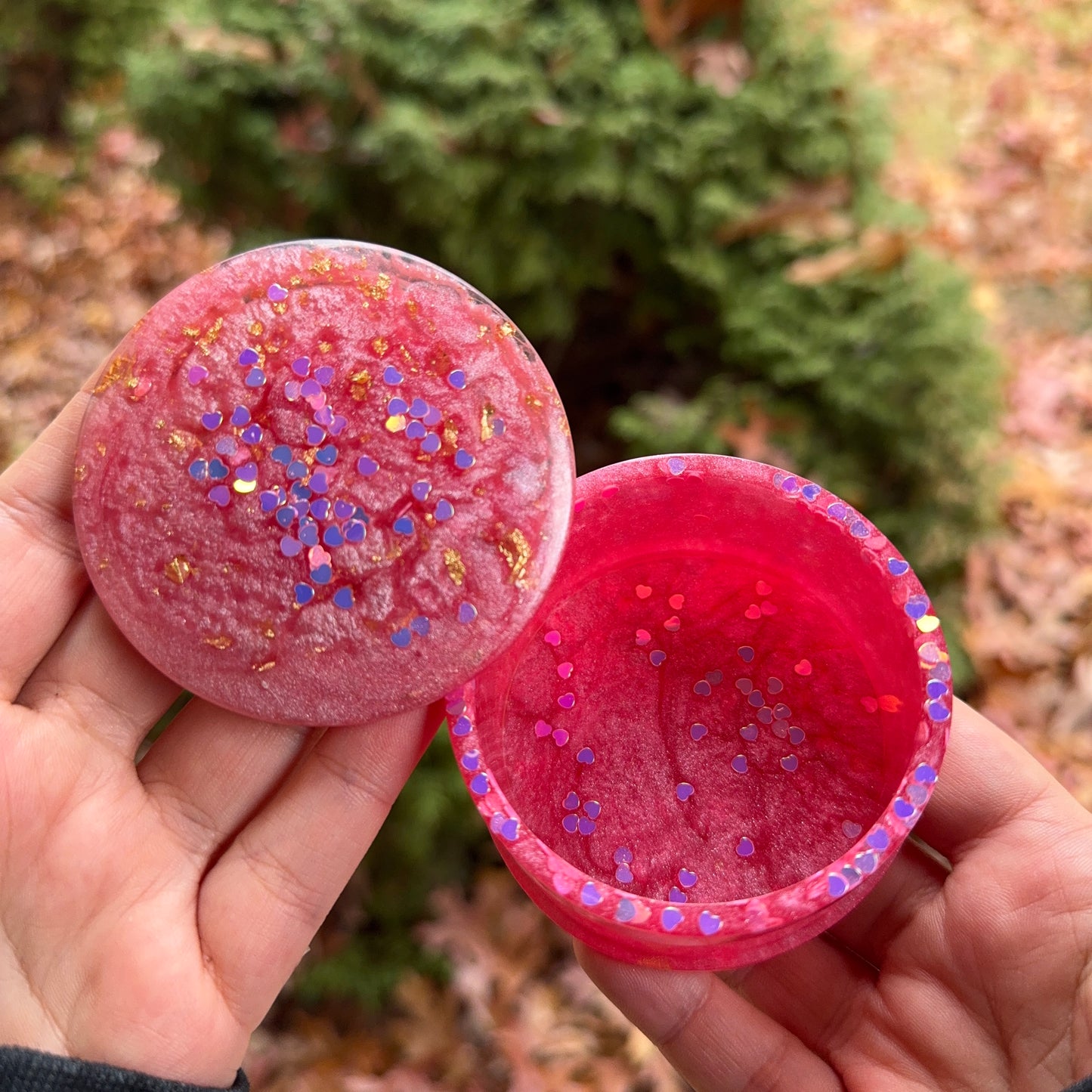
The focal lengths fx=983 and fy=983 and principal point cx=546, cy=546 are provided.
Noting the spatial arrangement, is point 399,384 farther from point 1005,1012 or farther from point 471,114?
point 1005,1012

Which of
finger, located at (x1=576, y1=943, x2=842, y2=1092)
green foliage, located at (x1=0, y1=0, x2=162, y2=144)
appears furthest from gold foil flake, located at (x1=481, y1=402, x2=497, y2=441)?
green foliage, located at (x1=0, y1=0, x2=162, y2=144)

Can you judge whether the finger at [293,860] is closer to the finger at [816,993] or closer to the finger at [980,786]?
the finger at [816,993]

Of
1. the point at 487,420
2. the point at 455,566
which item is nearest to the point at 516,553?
the point at 455,566

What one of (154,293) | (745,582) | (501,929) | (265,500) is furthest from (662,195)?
(154,293)

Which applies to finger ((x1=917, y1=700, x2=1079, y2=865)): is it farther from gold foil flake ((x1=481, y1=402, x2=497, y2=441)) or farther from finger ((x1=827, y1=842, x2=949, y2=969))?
gold foil flake ((x1=481, y1=402, x2=497, y2=441))

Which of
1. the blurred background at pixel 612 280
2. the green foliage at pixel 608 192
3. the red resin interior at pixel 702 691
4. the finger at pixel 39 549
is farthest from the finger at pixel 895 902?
the finger at pixel 39 549

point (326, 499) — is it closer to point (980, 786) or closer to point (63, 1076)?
point (63, 1076)

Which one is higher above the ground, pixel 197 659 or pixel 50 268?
pixel 197 659
